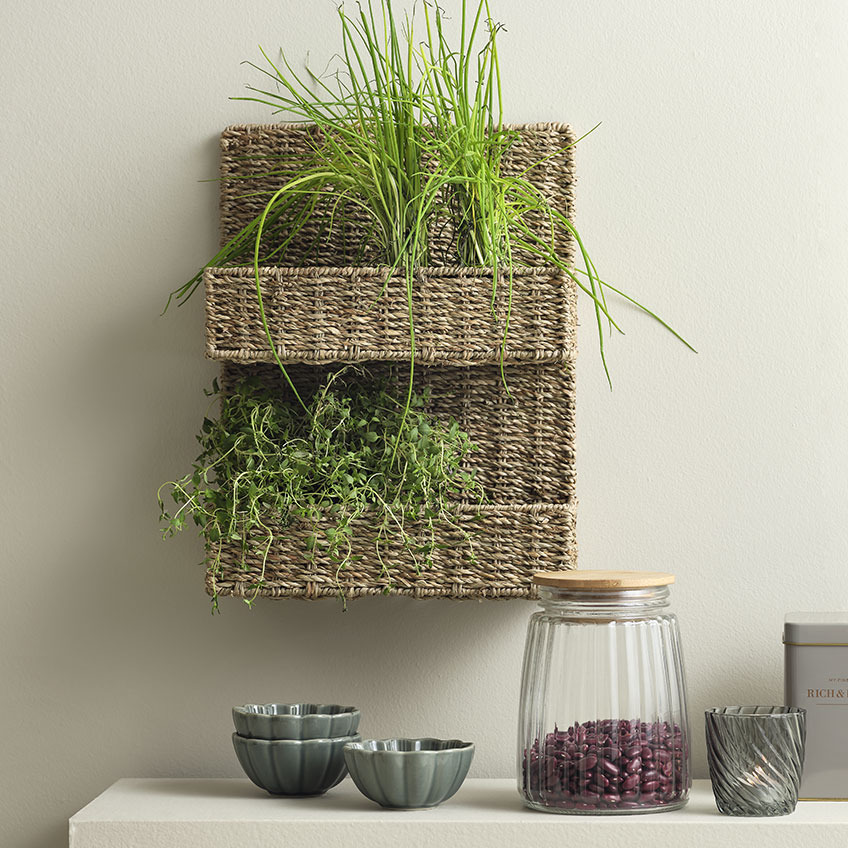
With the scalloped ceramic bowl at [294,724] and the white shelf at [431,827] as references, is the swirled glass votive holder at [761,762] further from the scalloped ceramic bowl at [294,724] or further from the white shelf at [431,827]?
the scalloped ceramic bowl at [294,724]

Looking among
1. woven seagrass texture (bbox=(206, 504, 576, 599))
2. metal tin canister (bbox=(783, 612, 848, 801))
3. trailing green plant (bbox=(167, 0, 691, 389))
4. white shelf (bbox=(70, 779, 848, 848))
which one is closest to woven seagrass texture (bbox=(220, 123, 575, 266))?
trailing green plant (bbox=(167, 0, 691, 389))

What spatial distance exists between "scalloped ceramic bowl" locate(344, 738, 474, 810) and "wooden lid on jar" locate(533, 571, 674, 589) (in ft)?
0.65

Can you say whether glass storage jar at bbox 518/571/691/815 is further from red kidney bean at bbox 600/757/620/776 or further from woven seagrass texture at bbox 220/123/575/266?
woven seagrass texture at bbox 220/123/575/266

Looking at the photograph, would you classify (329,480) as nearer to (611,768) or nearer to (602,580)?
(602,580)

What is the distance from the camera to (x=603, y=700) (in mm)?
1104

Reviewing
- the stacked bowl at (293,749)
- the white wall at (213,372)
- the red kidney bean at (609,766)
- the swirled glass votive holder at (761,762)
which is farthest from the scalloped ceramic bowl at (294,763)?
the swirled glass votive holder at (761,762)

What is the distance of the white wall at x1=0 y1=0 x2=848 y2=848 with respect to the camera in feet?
4.31

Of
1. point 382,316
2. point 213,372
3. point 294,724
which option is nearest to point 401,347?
point 382,316

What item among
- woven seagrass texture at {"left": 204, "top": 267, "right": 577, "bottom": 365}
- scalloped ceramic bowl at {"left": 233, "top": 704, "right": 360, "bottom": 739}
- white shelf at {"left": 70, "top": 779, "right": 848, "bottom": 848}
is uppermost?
woven seagrass texture at {"left": 204, "top": 267, "right": 577, "bottom": 365}

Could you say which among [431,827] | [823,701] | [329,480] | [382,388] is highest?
[382,388]

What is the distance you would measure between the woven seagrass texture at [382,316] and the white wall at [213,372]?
0.19 meters

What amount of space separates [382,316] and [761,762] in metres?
0.61

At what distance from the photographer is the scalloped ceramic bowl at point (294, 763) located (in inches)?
44.7

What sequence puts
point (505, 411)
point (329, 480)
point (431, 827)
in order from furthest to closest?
point (505, 411) < point (329, 480) < point (431, 827)
